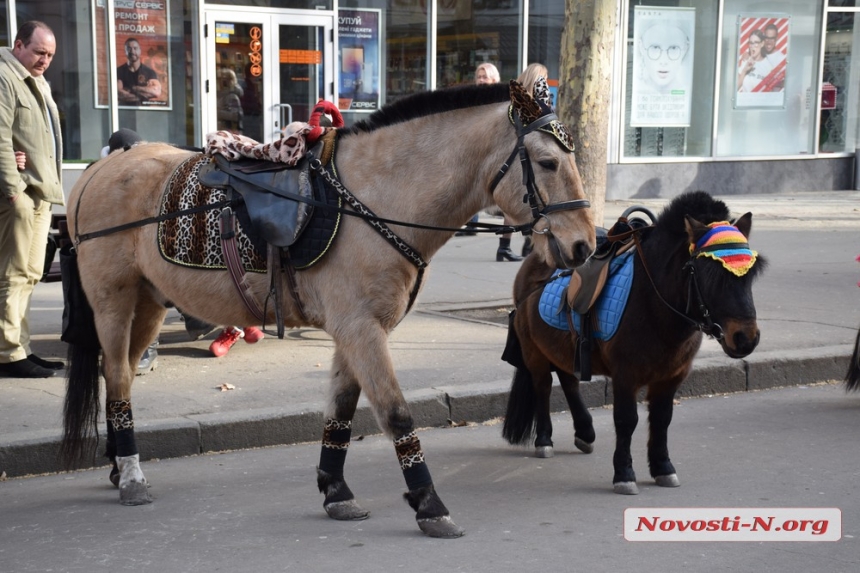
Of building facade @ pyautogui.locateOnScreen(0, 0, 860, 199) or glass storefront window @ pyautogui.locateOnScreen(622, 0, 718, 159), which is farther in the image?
glass storefront window @ pyautogui.locateOnScreen(622, 0, 718, 159)

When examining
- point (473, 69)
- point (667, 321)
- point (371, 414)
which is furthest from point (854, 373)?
point (473, 69)

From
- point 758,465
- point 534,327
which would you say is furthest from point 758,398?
point 534,327

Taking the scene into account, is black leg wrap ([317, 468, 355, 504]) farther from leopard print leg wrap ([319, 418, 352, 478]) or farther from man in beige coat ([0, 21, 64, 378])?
man in beige coat ([0, 21, 64, 378])

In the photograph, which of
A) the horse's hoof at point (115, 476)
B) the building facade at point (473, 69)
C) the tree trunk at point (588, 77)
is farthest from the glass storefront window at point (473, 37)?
the horse's hoof at point (115, 476)

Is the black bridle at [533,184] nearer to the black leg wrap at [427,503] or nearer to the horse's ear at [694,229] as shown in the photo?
the horse's ear at [694,229]

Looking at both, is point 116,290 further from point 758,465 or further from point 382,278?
point 758,465

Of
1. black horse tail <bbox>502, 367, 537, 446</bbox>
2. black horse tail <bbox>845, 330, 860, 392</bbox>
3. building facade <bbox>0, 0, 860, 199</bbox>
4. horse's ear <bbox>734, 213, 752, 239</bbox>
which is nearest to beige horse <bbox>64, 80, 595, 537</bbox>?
horse's ear <bbox>734, 213, 752, 239</bbox>

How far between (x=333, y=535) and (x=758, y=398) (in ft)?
13.0

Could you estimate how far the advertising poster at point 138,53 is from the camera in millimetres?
14790

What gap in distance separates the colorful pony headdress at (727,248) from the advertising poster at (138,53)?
11668mm

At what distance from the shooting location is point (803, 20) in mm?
19953

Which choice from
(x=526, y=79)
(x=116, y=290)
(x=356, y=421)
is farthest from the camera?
(x=356, y=421)

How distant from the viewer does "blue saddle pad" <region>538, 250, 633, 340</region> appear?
5312mm

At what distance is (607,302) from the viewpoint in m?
5.36
